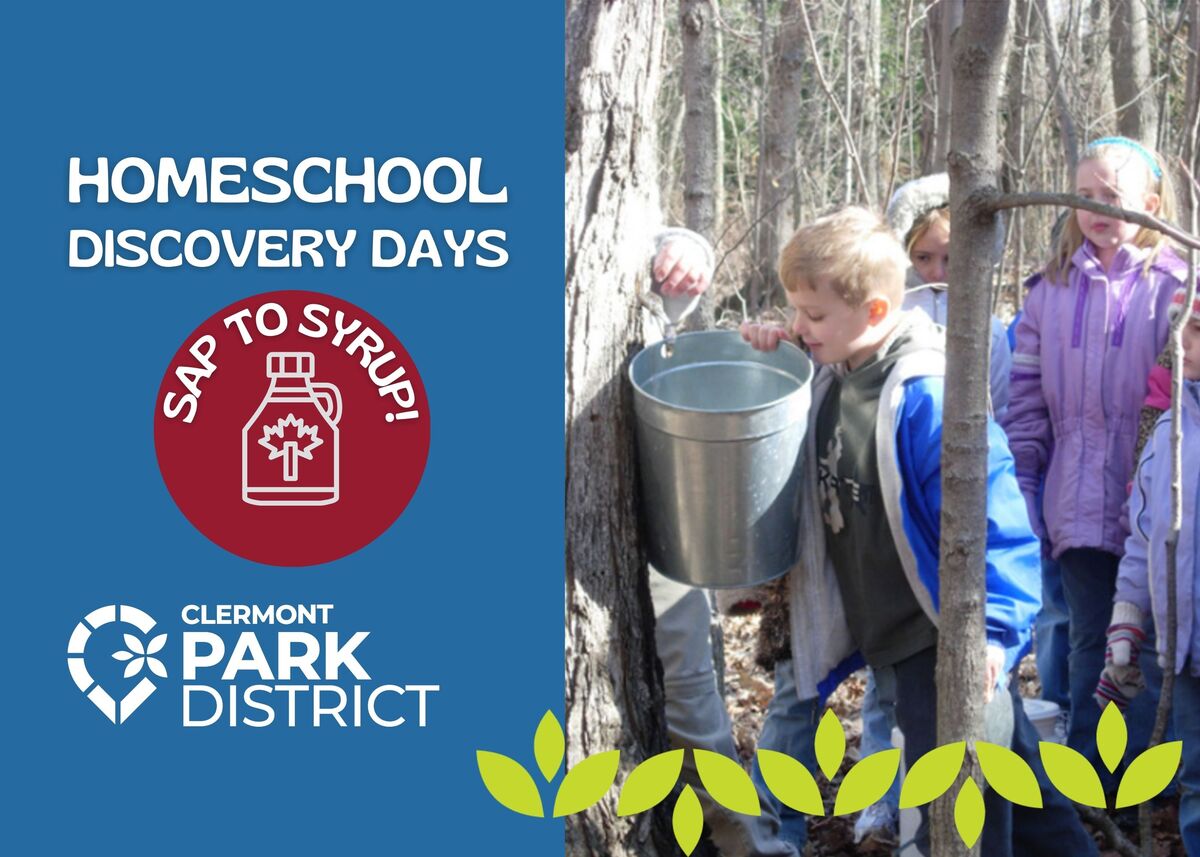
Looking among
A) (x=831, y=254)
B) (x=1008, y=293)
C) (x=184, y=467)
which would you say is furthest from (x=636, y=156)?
(x=1008, y=293)

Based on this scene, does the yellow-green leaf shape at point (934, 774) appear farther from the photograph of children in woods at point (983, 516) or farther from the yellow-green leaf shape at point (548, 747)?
the yellow-green leaf shape at point (548, 747)

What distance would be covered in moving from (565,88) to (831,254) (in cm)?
58

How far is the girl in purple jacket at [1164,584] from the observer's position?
269 cm

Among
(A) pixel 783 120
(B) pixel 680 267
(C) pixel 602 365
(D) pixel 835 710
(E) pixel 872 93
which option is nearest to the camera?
(C) pixel 602 365

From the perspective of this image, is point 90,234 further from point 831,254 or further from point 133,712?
point 831,254

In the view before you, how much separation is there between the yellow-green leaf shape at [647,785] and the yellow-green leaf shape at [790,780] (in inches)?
6.5

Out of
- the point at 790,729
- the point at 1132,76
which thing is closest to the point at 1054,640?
the point at 790,729

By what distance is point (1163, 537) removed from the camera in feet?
9.02

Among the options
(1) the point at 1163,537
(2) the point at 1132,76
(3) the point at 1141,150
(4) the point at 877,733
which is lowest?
(4) the point at 877,733

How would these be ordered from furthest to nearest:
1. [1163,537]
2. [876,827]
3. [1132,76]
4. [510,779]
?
[1132,76], [876,827], [1163,537], [510,779]

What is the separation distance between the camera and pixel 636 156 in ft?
8.29

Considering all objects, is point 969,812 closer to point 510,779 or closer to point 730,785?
point 730,785

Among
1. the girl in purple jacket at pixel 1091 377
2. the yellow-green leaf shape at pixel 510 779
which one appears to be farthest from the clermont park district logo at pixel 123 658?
the girl in purple jacket at pixel 1091 377

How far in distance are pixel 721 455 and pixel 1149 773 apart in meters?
0.87
